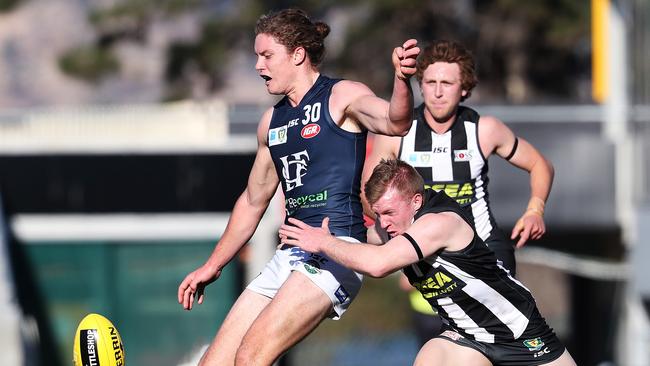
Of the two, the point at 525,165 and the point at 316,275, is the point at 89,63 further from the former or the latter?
the point at 316,275

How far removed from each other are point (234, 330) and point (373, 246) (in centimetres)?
88

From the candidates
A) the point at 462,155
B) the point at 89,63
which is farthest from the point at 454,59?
the point at 89,63

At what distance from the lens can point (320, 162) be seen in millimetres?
6203

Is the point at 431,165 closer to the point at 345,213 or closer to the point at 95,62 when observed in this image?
the point at 345,213

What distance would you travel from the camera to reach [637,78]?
18.8m

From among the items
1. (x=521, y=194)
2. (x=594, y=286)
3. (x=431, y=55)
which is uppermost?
(x=431, y=55)

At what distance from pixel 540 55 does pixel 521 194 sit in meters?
16.6

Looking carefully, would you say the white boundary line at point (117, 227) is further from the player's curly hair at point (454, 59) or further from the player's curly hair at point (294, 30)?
the player's curly hair at point (294, 30)

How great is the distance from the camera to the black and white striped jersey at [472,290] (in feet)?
20.2

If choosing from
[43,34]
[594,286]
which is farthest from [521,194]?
[43,34]

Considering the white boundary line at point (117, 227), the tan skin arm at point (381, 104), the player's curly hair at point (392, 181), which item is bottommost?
the white boundary line at point (117, 227)

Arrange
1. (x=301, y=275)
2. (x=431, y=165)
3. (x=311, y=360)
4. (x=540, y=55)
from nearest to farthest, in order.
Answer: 1. (x=301, y=275)
2. (x=431, y=165)
3. (x=311, y=360)
4. (x=540, y=55)

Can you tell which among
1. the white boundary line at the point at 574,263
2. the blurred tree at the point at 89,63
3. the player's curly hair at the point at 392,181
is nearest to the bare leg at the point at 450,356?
the player's curly hair at the point at 392,181

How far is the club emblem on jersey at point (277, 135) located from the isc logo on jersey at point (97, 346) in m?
1.30
